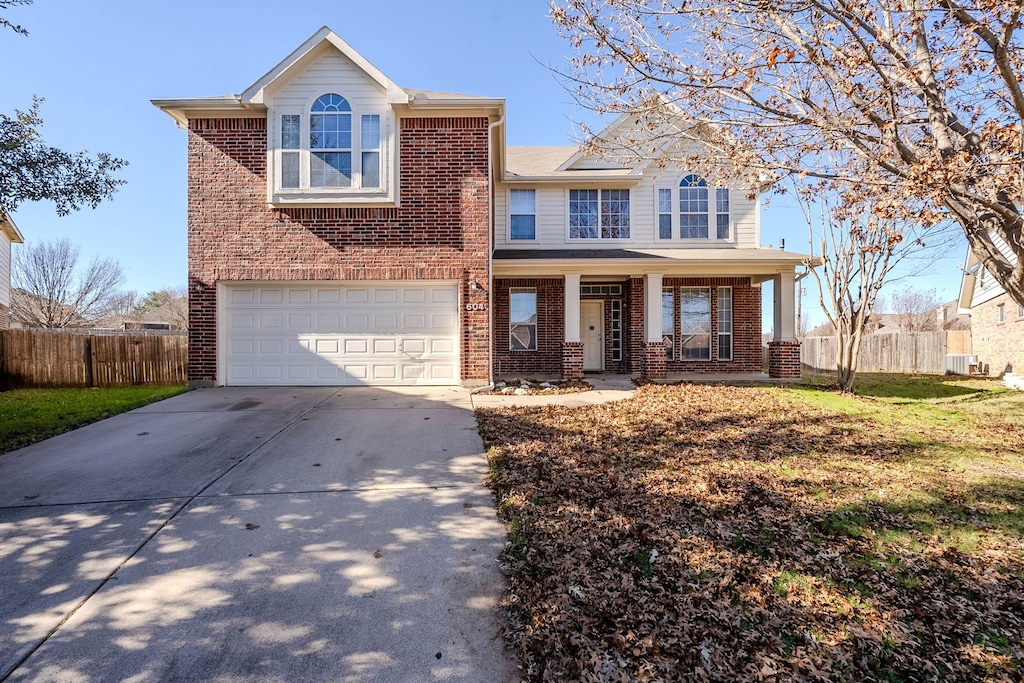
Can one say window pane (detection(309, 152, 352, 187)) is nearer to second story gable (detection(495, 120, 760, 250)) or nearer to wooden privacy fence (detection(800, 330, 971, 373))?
second story gable (detection(495, 120, 760, 250))

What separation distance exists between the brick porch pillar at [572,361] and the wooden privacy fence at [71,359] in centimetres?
1052

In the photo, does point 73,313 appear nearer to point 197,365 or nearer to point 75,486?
point 197,365

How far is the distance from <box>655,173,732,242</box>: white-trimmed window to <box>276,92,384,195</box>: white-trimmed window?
7907 millimetres

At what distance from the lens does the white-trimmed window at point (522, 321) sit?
1391cm

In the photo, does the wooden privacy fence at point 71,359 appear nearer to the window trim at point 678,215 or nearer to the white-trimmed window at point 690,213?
the window trim at point 678,215

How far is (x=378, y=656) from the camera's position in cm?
243

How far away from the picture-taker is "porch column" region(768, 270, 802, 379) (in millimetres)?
12281

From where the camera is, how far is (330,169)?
9.88 meters

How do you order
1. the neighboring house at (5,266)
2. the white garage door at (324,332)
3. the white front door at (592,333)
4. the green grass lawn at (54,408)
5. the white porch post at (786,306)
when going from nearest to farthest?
the green grass lawn at (54,408) → the white garage door at (324,332) → the white porch post at (786,306) → the white front door at (592,333) → the neighboring house at (5,266)

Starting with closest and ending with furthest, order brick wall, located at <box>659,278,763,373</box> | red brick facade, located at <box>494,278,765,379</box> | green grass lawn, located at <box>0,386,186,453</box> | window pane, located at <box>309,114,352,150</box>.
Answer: green grass lawn, located at <box>0,386,186,453</box>, window pane, located at <box>309,114,352,150</box>, red brick facade, located at <box>494,278,765,379</box>, brick wall, located at <box>659,278,763,373</box>

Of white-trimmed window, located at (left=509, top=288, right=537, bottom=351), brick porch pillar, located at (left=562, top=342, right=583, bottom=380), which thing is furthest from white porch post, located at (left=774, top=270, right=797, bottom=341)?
white-trimmed window, located at (left=509, top=288, right=537, bottom=351)

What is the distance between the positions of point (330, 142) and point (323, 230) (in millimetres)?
1746

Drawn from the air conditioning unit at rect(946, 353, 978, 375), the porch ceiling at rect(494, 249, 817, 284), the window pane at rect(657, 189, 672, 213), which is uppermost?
the window pane at rect(657, 189, 672, 213)

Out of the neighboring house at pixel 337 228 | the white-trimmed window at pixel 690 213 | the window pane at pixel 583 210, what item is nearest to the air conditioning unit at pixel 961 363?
the white-trimmed window at pixel 690 213
